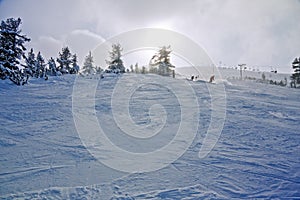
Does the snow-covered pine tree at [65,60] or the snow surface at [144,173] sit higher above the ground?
the snow-covered pine tree at [65,60]

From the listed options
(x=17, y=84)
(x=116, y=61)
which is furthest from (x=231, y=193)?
(x=116, y=61)

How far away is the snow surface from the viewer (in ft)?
16.8

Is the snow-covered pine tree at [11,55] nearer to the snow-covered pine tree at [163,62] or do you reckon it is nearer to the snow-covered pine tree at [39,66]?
the snow-covered pine tree at [39,66]

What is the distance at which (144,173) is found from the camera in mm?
5992

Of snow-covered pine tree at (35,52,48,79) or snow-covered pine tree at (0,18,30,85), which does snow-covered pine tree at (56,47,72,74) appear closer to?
snow-covered pine tree at (35,52,48,79)

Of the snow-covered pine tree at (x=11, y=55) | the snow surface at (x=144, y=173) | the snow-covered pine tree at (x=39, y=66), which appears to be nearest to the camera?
the snow surface at (x=144, y=173)

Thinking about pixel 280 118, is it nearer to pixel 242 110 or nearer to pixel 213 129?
pixel 242 110

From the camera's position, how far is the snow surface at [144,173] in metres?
5.12

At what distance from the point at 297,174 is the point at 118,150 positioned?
4.24 metres

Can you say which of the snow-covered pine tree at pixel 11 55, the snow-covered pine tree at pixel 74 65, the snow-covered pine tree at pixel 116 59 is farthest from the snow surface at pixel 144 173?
the snow-covered pine tree at pixel 74 65

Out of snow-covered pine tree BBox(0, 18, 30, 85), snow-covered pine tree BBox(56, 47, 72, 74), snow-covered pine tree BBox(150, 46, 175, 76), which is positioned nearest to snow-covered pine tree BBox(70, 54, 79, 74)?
snow-covered pine tree BBox(56, 47, 72, 74)

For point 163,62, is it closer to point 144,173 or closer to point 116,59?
point 116,59

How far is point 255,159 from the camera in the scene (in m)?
7.01

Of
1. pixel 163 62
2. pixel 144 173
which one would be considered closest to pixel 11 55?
pixel 144 173
